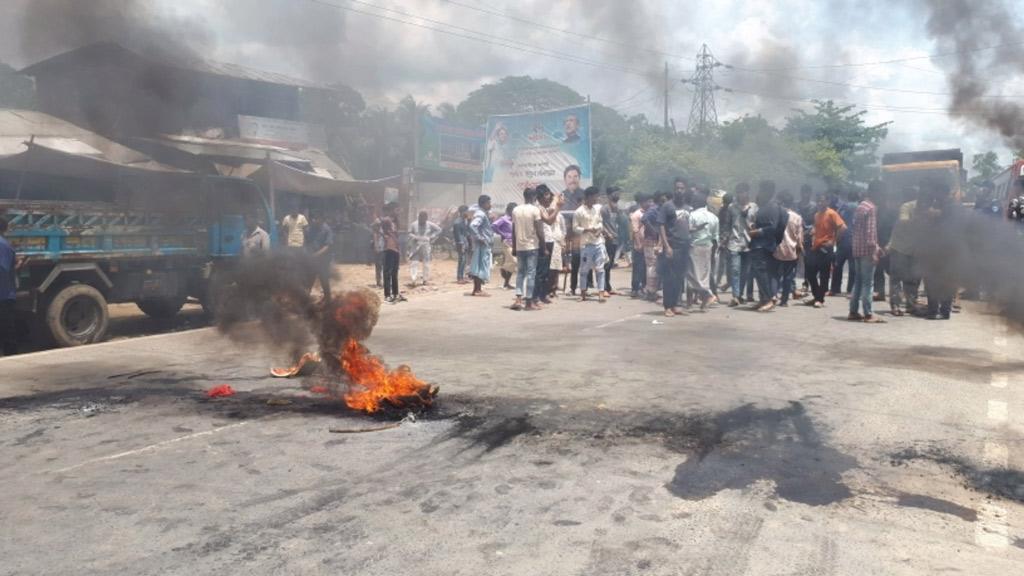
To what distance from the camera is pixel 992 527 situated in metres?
3.85

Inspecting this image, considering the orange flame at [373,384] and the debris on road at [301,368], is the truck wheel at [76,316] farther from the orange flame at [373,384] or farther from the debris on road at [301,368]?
the orange flame at [373,384]

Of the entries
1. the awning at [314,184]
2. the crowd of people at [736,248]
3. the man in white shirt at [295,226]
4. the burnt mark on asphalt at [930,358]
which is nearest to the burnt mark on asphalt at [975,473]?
the burnt mark on asphalt at [930,358]

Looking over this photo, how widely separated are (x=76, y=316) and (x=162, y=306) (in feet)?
6.72

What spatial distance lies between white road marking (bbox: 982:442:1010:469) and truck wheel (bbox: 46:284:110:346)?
9.33 meters

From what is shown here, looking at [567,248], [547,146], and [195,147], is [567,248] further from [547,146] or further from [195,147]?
[547,146]

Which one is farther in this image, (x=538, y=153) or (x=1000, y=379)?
(x=538, y=153)

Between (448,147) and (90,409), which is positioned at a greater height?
(448,147)

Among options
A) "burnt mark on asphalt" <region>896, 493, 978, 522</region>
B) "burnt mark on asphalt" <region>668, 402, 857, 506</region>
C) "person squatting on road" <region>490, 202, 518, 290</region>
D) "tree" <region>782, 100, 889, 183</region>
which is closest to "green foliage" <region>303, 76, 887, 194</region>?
"tree" <region>782, 100, 889, 183</region>

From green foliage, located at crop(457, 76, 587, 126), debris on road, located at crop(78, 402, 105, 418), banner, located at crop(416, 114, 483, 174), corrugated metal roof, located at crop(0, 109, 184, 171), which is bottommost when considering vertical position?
debris on road, located at crop(78, 402, 105, 418)

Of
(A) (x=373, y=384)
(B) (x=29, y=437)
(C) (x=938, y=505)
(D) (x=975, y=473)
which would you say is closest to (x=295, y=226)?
(A) (x=373, y=384)

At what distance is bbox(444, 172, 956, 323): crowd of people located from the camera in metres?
10.5

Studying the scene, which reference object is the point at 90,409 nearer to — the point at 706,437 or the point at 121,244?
the point at 706,437

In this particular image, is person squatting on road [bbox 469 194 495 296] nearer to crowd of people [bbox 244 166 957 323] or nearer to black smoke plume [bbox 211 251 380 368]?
crowd of people [bbox 244 166 957 323]

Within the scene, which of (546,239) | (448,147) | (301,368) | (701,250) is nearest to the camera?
(301,368)
